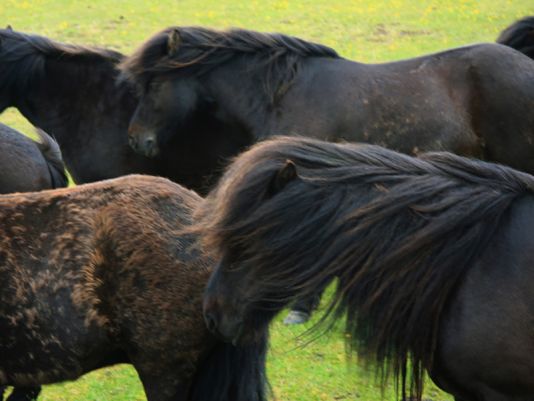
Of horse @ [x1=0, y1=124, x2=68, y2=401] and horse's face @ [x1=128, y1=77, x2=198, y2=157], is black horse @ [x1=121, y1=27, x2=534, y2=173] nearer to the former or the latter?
horse's face @ [x1=128, y1=77, x2=198, y2=157]

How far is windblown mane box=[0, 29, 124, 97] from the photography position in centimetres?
739

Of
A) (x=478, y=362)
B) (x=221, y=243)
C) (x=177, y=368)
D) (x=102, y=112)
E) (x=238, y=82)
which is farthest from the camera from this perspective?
(x=102, y=112)

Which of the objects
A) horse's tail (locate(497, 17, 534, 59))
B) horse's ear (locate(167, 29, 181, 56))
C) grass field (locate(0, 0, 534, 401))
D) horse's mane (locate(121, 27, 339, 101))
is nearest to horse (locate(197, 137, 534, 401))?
horse's mane (locate(121, 27, 339, 101))

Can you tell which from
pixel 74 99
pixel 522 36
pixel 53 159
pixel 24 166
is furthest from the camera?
pixel 522 36

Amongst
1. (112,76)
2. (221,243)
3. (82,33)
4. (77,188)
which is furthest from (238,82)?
(82,33)

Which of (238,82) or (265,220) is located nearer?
(265,220)

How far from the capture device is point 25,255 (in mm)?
3998

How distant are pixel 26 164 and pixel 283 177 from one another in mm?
2948

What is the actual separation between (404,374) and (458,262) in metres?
0.47

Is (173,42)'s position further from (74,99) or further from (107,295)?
(107,295)

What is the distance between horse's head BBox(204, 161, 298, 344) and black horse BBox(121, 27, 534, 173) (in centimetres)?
350

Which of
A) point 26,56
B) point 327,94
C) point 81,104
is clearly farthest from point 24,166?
point 327,94

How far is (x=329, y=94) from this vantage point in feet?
22.4

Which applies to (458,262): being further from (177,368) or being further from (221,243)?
(177,368)
